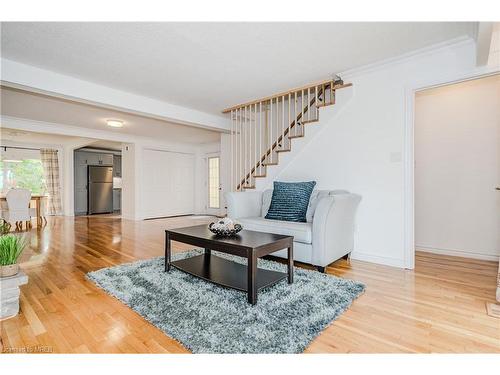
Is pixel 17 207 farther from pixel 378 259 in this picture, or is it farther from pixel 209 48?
pixel 378 259

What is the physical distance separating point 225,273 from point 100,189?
789 centimetres

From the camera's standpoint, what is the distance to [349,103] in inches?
134

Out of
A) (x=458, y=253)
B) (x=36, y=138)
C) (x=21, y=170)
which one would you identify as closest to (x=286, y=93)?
(x=458, y=253)

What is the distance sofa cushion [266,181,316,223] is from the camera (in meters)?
3.15

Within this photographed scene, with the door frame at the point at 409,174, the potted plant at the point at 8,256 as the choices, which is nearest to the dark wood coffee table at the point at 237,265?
the potted plant at the point at 8,256

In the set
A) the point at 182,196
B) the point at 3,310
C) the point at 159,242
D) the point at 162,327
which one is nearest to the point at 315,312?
the point at 162,327

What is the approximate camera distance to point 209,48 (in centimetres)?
271

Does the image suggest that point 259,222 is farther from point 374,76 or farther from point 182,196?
point 182,196

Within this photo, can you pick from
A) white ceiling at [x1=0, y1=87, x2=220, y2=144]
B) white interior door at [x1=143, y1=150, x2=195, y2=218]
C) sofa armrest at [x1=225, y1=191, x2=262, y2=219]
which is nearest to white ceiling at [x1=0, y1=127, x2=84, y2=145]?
white ceiling at [x1=0, y1=87, x2=220, y2=144]

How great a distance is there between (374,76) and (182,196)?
20.8 ft

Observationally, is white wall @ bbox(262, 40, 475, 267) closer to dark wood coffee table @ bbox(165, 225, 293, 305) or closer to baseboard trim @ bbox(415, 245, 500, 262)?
baseboard trim @ bbox(415, 245, 500, 262)

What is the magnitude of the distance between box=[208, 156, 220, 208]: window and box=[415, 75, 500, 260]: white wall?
5415mm

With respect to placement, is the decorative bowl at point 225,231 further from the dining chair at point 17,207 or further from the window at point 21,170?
the window at point 21,170

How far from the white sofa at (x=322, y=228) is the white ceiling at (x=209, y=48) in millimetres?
1491
